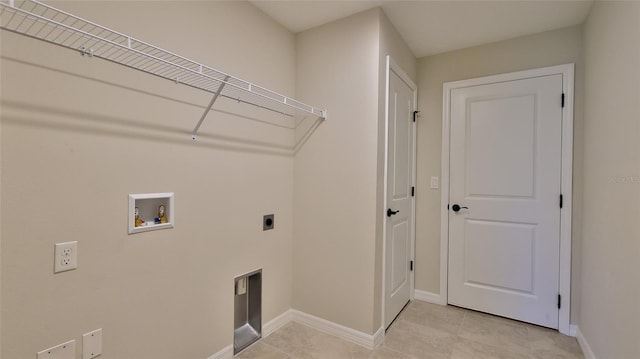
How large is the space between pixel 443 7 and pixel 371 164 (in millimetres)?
1199

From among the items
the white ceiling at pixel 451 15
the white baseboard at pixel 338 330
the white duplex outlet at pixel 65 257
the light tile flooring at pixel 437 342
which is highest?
the white ceiling at pixel 451 15

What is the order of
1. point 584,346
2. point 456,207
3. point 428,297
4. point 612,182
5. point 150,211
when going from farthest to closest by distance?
point 428,297 < point 456,207 < point 584,346 < point 612,182 < point 150,211

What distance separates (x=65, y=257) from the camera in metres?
1.15

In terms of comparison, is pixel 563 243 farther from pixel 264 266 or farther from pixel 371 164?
pixel 264 266

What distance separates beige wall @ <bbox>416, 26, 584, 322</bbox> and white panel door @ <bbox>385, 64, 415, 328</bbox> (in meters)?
0.15

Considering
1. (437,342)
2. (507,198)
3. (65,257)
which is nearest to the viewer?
(65,257)

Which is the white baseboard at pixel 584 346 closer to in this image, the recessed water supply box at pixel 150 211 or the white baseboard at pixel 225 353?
the white baseboard at pixel 225 353

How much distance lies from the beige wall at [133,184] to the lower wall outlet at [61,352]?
0.02 m

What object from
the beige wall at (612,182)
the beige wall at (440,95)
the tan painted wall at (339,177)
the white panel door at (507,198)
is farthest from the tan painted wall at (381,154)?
the beige wall at (612,182)

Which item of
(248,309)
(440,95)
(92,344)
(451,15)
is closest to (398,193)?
(440,95)

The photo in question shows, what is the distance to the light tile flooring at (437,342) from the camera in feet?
6.23

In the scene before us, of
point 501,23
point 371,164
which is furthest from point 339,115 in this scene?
point 501,23

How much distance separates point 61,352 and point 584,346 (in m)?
2.99

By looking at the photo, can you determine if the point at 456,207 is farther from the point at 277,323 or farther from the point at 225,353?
the point at 225,353
